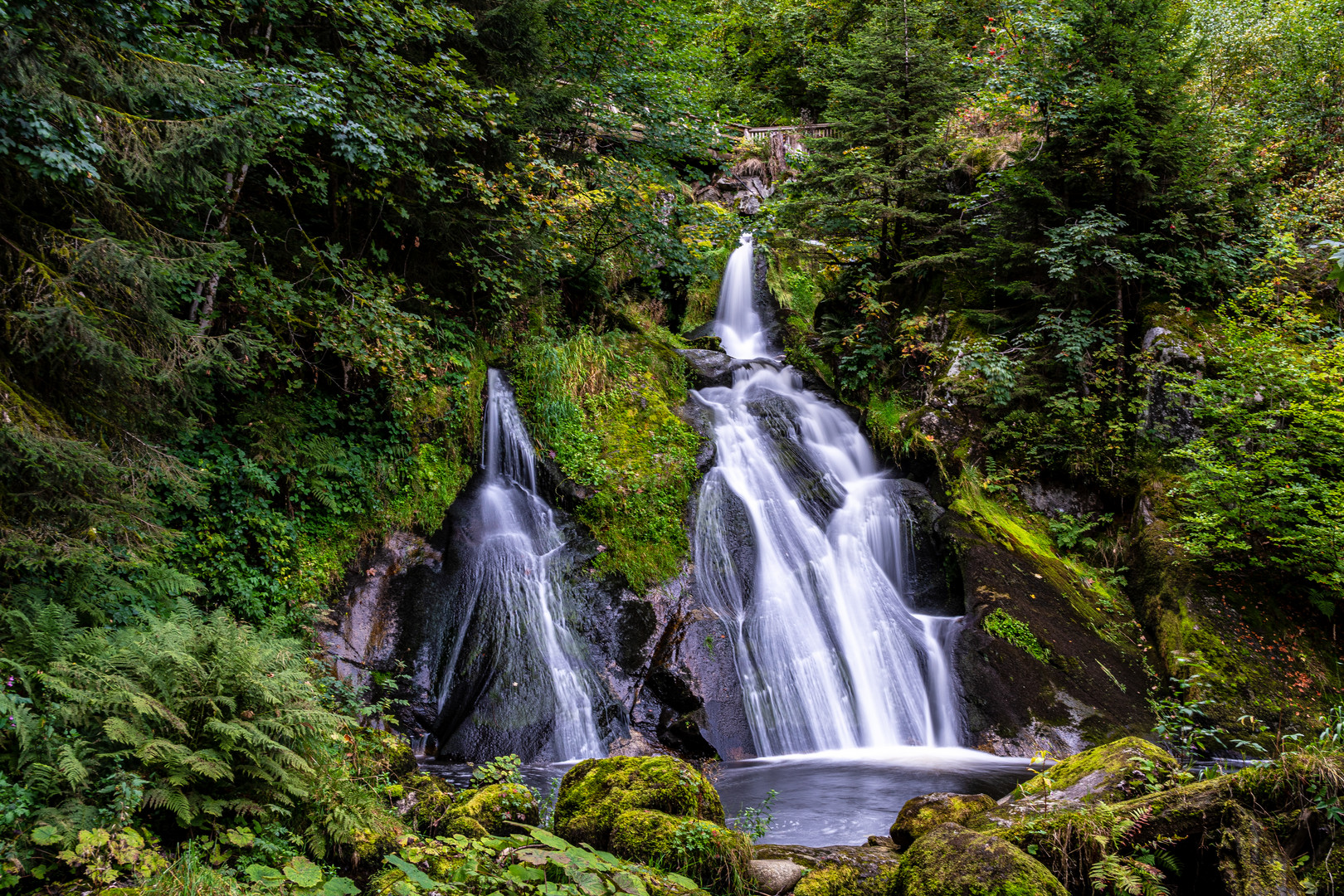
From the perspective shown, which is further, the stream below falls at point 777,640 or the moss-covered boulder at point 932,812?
the stream below falls at point 777,640

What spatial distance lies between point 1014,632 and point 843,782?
3267mm

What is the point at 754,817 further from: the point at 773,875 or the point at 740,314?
the point at 740,314

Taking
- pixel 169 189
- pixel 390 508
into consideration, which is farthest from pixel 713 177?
pixel 169 189

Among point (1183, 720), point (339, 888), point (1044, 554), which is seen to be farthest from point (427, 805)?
point (1044, 554)

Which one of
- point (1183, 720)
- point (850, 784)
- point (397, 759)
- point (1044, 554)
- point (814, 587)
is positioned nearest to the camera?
point (397, 759)

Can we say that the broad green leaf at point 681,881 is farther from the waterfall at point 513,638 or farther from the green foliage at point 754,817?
the waterfall at point 513,638

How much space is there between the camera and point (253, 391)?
6699 millimetres

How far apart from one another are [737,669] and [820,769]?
1.40m

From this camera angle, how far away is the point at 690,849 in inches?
147

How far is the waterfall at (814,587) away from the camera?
7605 millimetres

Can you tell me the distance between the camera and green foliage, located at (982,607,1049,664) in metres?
7.99

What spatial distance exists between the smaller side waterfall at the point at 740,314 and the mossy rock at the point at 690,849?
11.6 m

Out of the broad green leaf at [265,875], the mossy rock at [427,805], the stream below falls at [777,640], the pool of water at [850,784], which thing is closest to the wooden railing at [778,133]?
the stream below falls at [777,640]

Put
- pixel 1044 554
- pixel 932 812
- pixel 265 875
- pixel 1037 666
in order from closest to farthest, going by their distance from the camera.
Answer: pixel 265 875
pixel 932 812
pixel 1037 666
pixel 1044 554
